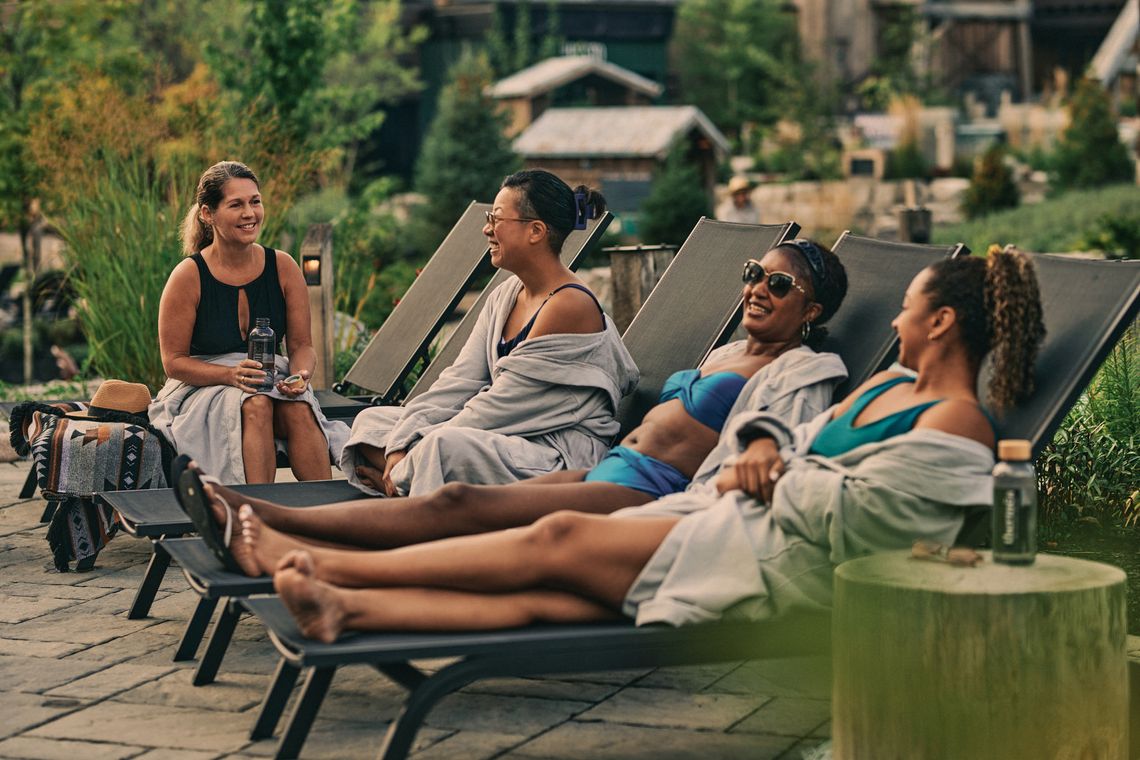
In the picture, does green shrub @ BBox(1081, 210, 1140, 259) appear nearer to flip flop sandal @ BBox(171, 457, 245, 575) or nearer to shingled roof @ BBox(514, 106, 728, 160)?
shingled roof @ BBox(514, 106, 728, 160)

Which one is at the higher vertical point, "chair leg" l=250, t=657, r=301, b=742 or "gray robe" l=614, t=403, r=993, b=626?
"gray robe" l=614, t=403, r=993, b=626

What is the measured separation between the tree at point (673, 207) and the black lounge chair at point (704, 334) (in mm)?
17376

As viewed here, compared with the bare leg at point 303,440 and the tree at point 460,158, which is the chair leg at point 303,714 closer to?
the bare leg at point 303,440

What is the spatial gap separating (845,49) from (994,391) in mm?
34359

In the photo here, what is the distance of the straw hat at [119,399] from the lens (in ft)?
19.7

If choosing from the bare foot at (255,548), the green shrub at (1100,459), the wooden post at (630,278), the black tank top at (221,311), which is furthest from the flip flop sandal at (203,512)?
the wooden post at (630,278)

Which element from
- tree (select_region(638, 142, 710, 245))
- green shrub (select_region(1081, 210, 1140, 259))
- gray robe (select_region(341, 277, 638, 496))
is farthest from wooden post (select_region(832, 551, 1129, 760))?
tree (select_region(638, 142, 710, 245))

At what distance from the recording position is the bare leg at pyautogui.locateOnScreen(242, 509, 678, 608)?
362 centimetres

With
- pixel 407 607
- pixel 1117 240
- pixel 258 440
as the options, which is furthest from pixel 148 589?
pixel 1117 240

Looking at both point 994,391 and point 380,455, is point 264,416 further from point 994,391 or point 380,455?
point 994,391

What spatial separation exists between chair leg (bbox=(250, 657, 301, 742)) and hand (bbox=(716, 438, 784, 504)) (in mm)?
1072

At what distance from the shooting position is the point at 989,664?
10.7 ft

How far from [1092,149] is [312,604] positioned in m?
23.4

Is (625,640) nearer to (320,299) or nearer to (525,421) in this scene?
(525,421)
